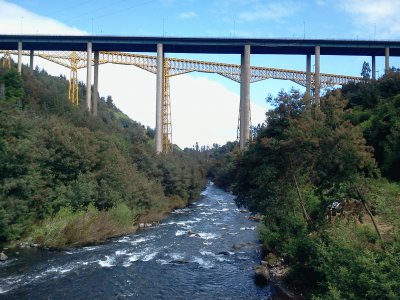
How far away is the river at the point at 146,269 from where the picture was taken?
54.5ft

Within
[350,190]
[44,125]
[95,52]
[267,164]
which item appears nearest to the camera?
[350,190]

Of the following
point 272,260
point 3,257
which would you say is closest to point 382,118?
point 272,260

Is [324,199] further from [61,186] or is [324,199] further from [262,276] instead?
[61,186]

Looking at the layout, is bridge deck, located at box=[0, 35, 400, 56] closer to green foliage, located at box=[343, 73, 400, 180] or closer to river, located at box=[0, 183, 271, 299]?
green foliage, located at box=[343, 73, 400, 180]

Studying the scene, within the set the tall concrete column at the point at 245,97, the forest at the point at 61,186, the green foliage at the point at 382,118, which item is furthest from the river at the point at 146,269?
the tall concrete column at the point at 245,97

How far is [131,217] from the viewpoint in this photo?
31.0 metres

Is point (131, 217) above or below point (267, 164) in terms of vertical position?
below

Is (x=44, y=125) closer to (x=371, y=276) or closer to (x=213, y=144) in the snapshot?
(x=371, y=276)

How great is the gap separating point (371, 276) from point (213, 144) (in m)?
147

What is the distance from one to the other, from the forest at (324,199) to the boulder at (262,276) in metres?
1.25

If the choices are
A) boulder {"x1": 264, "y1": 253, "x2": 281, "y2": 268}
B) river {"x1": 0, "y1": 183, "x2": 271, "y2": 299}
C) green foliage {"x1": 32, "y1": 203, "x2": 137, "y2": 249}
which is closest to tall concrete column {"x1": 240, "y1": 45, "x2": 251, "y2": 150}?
river {"x1": 0, "y1": 183, "x2": 271, "y2": 299}

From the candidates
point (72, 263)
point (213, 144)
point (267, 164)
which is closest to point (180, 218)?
point (72, 263)

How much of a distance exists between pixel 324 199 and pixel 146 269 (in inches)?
390

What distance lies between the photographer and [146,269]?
66.0ft
